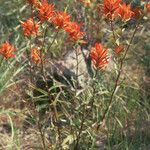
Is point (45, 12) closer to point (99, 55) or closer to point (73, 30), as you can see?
point (73, 30)

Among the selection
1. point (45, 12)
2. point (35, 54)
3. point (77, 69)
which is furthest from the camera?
point (77, 69)

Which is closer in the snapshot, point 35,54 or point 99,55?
point 99,55

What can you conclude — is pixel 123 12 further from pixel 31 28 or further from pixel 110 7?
pixel 31 28

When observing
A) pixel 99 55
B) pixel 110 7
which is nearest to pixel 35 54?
pixel 99 55

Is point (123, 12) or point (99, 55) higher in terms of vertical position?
point (123, 12)

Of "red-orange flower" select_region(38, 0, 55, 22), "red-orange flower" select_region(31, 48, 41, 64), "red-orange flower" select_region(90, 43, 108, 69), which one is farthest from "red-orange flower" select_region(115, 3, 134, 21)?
"red-orange flower" select_region(31, 48, 41, 64)

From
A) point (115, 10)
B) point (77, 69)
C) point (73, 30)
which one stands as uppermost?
point (115, 10)

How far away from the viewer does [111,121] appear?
351 cm

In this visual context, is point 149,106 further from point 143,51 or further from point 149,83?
point 143,51

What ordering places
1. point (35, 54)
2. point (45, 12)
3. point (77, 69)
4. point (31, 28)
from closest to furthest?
1. point (45, 12)
2. point (31, 28)
3. point (35, 54)
4. point (77, 69)

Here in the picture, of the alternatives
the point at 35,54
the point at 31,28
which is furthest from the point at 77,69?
the point at 31,28

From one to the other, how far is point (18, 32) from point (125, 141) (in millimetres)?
2029

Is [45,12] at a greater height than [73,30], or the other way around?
[45,12]

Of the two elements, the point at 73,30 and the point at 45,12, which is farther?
the point at 73,30
